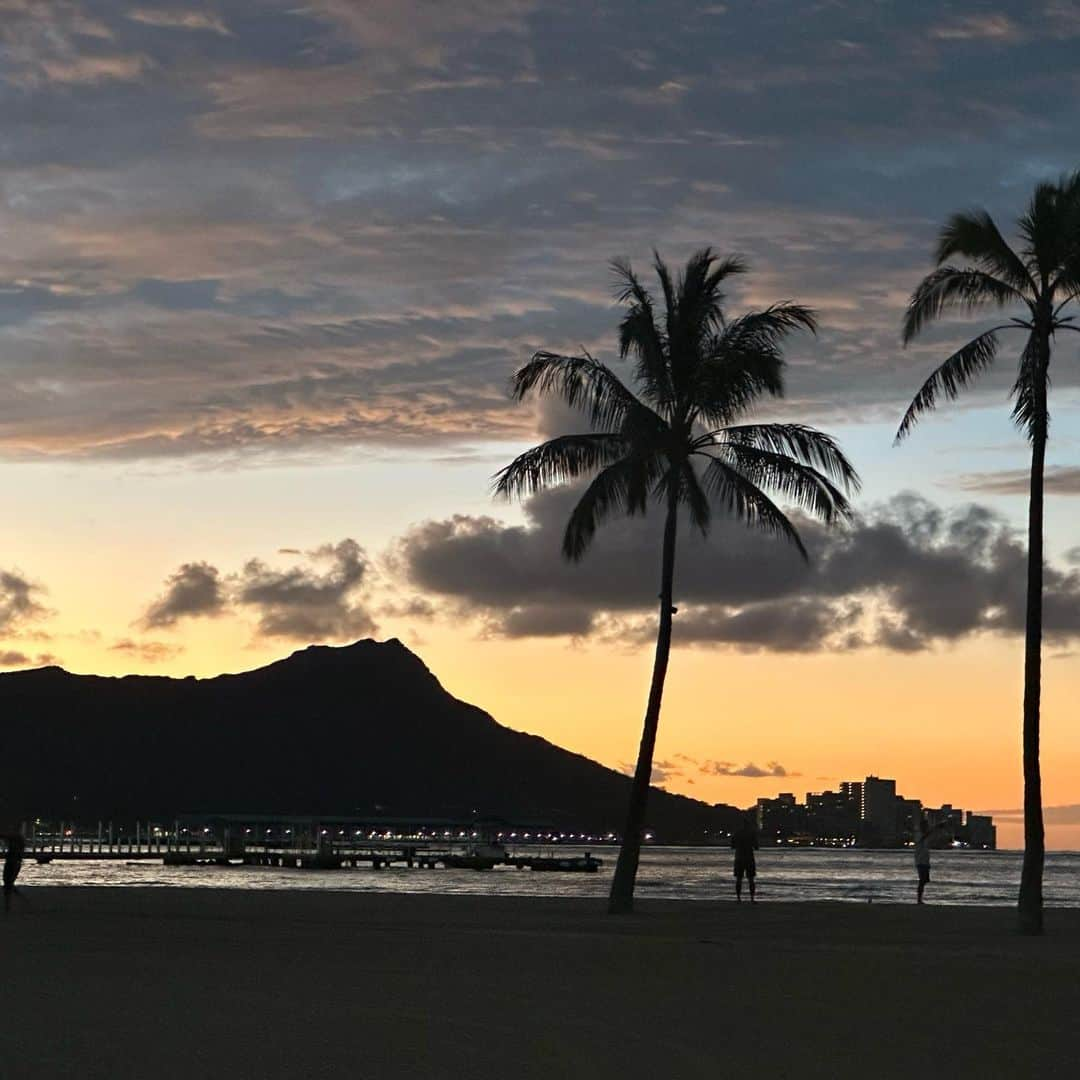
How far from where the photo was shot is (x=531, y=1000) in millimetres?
15492

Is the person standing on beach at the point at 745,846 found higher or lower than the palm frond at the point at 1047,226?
lower

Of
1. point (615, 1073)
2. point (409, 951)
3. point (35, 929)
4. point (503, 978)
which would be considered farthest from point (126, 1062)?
point (35, 929)

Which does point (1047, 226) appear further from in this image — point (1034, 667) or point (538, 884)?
point (538, 884)

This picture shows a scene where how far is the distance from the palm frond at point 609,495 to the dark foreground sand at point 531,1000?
744 centimetres

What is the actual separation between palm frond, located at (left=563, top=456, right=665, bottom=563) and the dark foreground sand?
293 inches

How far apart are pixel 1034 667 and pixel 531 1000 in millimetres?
13619

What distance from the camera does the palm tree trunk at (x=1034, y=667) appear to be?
26406 millimetres

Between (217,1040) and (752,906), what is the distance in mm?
23578

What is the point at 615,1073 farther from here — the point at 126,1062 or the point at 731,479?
the point at 731,479

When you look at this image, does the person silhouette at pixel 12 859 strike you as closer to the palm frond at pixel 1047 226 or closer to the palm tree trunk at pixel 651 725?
the palm tree trunk at pixel 651 725

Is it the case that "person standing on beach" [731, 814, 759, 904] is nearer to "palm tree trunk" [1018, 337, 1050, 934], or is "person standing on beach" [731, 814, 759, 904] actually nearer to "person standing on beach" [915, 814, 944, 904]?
"person standing on beach" [915, 814, 944, 904]

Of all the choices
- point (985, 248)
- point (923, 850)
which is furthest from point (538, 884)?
point (985, 248)

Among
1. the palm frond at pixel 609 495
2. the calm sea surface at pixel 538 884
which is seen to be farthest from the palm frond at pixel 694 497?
the calm sea surface at pixel 538 884

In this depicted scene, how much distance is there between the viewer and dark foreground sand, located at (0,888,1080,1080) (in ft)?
39.1
